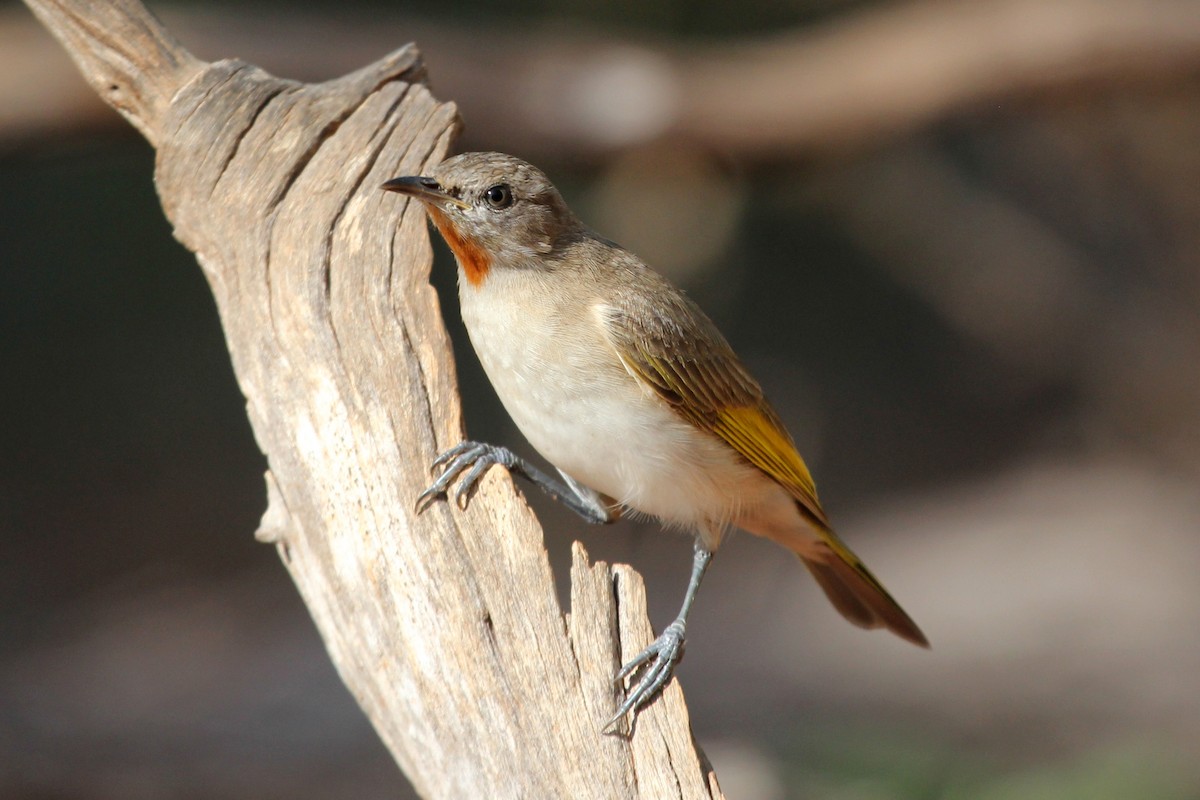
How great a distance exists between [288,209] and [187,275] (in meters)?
5.50

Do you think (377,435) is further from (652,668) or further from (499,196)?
(652,668)

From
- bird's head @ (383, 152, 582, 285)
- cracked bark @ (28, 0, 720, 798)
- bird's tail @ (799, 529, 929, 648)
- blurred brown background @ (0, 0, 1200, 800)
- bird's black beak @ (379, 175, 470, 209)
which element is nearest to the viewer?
cracked bark @ (28, 0, 720, 798)

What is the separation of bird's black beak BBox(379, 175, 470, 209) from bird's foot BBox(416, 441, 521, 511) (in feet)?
2.61

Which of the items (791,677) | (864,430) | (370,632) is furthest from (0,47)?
(864,430)

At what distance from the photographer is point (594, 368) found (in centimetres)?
381

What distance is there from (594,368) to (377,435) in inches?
27.9

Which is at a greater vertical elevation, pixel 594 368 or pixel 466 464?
pixel 594 368

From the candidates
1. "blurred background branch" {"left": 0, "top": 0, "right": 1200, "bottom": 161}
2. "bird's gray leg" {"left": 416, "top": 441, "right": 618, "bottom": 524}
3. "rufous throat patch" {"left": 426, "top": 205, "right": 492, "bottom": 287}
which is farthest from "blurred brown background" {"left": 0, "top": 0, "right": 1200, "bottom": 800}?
"rufous throat patch" {"left": 426, "top": 205, "right": 492, "bottom": 287}

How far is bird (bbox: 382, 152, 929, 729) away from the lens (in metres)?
3.80

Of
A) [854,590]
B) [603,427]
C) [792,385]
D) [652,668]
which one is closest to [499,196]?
[603,427]

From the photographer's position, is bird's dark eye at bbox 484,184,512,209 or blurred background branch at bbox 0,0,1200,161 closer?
bird's dark eye at bbox 484,184,512,209

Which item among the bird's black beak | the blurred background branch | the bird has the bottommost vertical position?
the bird

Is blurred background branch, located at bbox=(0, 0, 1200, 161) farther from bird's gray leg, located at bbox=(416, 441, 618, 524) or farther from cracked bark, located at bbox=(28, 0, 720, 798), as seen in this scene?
bird's gray leg, located at bbox=(416, 441, 618, 524)

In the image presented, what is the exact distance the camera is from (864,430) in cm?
1059
